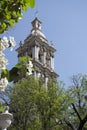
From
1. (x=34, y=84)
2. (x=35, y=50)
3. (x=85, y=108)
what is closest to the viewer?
(x=85, y=108)

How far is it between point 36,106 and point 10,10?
2387 centimetres

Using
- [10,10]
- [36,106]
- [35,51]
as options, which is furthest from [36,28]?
[10,10]

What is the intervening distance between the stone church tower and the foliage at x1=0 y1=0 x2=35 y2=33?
52.6m

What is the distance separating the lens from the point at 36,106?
29922mm

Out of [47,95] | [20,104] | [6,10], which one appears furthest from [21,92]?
[6,10]

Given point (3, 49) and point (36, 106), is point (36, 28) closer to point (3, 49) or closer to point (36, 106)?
point (36, 106)

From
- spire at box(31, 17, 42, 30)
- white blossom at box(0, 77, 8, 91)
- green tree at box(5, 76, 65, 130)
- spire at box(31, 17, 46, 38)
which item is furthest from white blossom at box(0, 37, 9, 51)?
spire at box(31, 17, 42, 30)

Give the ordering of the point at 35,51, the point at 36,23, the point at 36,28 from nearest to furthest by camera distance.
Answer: the point at 35,51 < the point at 36,28 < the point at 36,23

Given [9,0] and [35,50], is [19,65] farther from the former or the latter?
[35,50]

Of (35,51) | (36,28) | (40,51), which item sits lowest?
(35,51)

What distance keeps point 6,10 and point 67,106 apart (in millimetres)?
22216

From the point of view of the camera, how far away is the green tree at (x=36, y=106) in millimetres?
27781

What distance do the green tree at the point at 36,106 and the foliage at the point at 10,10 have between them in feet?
68.6

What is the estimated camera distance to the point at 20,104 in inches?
1257
